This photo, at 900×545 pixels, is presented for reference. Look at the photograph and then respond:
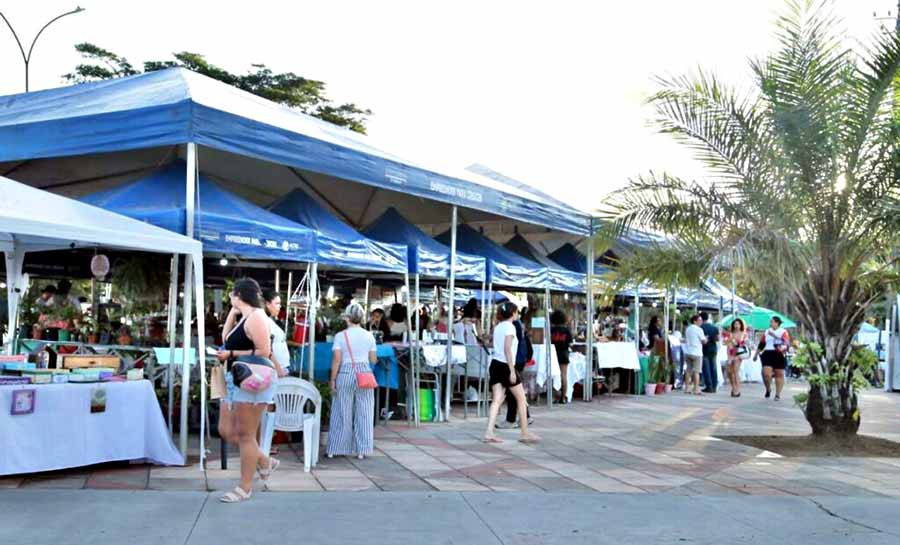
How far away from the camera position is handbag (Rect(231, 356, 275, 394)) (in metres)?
7.05

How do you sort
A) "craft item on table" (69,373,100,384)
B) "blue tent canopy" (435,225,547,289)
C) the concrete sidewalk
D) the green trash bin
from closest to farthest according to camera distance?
the concrete sidewalk
"craft item on table" (69,373,100,384)
the green trash bin
"blue tent canopy" (435,225,547,289)

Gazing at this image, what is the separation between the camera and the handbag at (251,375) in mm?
7051

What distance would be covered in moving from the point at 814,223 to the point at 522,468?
490 cm

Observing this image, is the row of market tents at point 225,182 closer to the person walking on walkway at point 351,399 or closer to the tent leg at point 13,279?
the tent leg at point 13,279

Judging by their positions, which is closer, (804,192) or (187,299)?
(187,299)

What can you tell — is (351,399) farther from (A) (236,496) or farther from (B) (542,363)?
(B) (542,363)

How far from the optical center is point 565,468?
30.9ft

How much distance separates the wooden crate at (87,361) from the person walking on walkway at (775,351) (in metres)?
13.6

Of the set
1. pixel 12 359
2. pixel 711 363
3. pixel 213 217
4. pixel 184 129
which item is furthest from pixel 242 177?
pixel 711 363

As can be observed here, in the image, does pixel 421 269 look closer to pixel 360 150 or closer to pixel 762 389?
pixel 360 150

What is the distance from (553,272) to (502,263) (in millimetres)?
962

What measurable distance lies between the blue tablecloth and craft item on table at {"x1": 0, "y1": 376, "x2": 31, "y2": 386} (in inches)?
170

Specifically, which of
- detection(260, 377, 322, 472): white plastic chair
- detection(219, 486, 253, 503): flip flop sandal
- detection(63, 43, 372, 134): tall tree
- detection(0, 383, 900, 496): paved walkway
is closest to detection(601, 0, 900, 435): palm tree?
detection(0, 383, 900, 496): paved walkway

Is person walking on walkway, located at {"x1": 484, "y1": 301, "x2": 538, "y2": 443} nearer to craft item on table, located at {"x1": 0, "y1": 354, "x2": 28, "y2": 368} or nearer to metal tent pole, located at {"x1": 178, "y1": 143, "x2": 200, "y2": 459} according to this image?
metal tent pole, located at {"x1": 178, "y1": 143, "x2": 200, "y2": 459}
